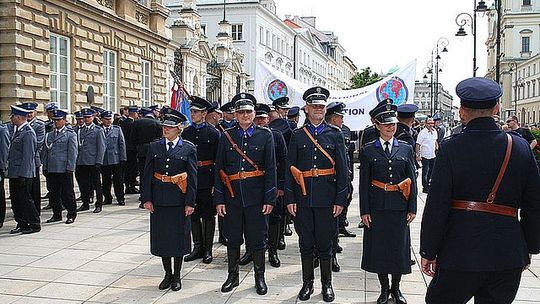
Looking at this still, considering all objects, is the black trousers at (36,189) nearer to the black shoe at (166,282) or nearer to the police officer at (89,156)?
the police officer at (89,156)

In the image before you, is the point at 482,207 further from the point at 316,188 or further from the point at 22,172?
the point at 22,172

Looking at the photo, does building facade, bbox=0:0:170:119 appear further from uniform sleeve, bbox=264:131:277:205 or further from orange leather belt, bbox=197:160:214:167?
uniform sleeve, bbox=264:131:277:205

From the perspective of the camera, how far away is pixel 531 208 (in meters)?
3.96

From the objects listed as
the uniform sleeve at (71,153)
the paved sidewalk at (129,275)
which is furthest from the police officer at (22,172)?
the uniform sleeve at (71,153)

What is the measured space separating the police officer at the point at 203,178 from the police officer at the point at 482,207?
4454 mm

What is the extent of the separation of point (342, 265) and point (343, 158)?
2034 mm

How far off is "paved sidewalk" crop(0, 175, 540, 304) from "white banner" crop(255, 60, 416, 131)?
478 centimetres

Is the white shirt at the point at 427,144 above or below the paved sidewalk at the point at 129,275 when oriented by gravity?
above

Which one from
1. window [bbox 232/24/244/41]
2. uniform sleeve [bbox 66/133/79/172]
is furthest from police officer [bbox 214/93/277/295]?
window [bbox 232/24/244/41]

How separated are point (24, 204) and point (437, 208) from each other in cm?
770

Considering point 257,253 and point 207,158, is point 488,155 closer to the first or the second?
point 257,253

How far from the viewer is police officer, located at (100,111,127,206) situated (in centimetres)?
1230

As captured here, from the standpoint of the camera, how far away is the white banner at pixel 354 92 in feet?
42.9

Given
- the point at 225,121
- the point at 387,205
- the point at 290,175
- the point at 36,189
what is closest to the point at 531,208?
the point at 387,205
